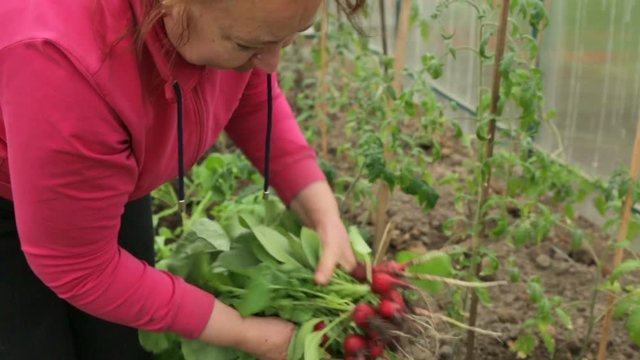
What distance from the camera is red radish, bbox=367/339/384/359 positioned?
4.65ft

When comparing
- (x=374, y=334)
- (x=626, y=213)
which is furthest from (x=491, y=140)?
(x=374, y=334)

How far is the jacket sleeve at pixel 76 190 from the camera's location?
103cm

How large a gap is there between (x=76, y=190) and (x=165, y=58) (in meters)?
0.23

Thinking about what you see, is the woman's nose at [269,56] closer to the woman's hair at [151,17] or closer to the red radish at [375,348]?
the woman's hair at [151,17]

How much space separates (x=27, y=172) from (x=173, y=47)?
0.27m

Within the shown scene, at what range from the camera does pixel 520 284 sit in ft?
8.39

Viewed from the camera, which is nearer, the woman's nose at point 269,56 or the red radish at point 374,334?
the woman's nose at point 269,56

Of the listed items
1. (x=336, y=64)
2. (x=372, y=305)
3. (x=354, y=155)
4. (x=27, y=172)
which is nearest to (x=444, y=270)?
(x=372, y=305)

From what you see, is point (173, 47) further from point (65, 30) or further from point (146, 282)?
point (146, 282)

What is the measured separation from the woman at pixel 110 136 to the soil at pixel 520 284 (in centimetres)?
91

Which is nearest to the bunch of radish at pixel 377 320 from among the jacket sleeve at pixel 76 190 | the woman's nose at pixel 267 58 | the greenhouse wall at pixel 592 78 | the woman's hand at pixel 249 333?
the woman's hand at pixel 249 333

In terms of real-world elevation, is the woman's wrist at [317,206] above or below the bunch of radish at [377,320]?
above

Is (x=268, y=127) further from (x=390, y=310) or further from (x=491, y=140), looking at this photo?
(x=491, y=140)

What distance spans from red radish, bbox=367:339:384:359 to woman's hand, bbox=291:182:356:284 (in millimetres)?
137
